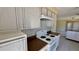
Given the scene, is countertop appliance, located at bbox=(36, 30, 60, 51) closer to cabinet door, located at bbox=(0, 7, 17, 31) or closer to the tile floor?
the tile floor

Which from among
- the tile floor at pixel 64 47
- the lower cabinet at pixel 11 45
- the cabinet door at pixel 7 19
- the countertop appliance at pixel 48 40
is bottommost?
the tile floor at pixel 64 47

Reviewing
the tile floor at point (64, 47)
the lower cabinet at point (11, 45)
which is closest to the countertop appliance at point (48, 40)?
the tile floor at point (64, 47)

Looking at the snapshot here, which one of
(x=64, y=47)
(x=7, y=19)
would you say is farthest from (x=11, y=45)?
(x=64, y=47)

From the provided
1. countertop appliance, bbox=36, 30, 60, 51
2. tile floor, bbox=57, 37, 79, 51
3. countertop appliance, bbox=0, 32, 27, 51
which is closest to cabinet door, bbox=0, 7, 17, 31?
countertop appliance, bbox=0, 32, 27, 51

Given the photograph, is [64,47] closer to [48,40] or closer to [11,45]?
[48,40]

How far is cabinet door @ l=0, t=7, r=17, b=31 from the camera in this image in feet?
2.12

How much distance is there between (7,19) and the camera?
690mm

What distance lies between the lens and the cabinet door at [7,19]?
0.65 meters

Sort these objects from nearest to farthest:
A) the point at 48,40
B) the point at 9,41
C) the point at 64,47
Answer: the point at 9,41 < the point at 48,40 < the point at 64,47

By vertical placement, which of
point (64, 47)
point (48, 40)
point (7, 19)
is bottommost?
point (64, 47)

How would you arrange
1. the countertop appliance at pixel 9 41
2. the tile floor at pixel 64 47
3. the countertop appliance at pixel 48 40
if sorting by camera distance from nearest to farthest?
the countertop appliance at pixel 9 41 < the countertop appliance at pixel 48 40 < the tile floor at pixel 64 47

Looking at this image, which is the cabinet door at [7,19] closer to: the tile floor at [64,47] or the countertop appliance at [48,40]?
the countertop appliance at [48,40]
